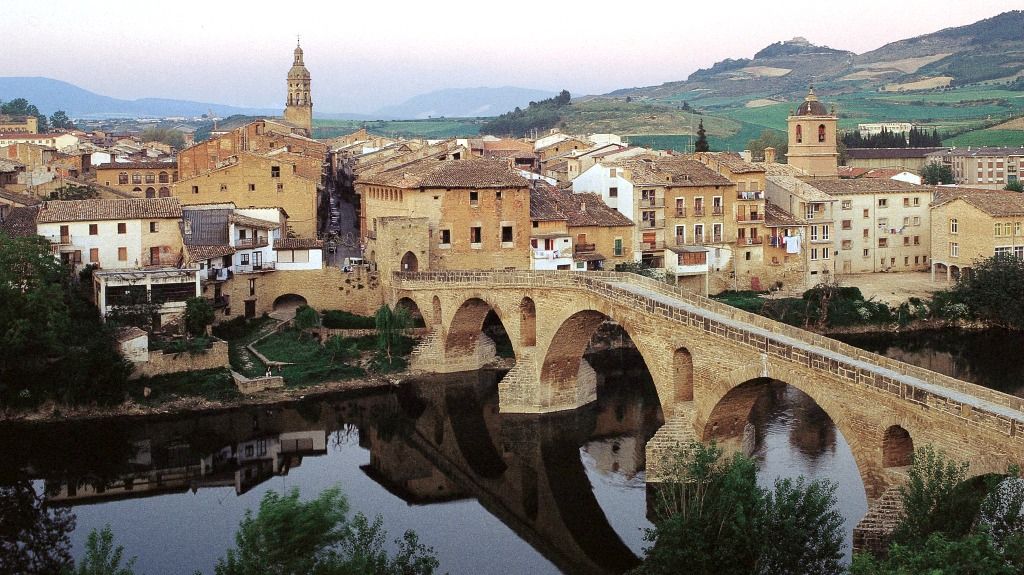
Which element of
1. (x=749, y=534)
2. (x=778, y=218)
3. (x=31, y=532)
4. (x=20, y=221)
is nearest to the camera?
(x=749, y=534)

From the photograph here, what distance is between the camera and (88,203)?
38.6m

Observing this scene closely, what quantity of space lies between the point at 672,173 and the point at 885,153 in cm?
3845

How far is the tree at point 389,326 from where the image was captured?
122 feet

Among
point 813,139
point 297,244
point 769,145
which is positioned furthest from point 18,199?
point 769,145

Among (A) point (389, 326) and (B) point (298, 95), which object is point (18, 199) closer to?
(A) point (389, 326)

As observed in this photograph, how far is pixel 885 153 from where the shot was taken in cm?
7844

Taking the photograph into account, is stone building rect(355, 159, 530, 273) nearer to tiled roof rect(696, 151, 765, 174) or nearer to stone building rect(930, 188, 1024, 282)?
tiled roof rect(696, 151, 765, 174)

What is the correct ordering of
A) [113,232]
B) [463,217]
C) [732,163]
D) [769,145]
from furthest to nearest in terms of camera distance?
1. [769,145]
2. [732,163]
3. [463,217]
4. [113,232]

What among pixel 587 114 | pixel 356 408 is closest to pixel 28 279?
pixel 356 408

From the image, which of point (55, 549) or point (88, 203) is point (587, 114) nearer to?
point (88, 203)

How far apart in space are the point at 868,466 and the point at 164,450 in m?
18.0

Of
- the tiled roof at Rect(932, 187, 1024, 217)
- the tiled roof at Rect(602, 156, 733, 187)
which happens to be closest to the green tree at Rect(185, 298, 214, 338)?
the tiled roof at Rect(602, 156, 733, 187)

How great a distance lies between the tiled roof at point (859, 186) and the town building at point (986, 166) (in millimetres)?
22391

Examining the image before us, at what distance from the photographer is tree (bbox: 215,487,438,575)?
1669 cm
